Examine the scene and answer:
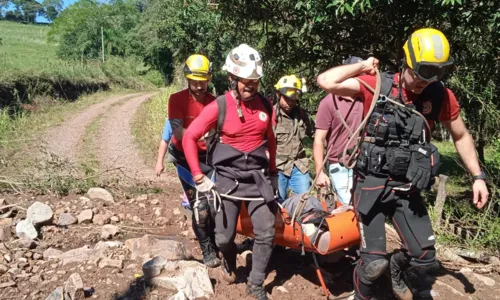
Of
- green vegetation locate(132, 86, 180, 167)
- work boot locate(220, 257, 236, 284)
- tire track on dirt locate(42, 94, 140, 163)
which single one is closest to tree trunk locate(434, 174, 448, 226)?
work boot locate(220, 257, 236, 284)

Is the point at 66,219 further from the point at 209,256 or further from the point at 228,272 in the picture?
the point at 228,272

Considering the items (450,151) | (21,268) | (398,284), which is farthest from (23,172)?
(450,151)

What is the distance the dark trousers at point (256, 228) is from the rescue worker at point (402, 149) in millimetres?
748

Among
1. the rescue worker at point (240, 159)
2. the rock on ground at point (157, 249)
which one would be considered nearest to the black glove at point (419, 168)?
the rescue worker at point (240, 159)

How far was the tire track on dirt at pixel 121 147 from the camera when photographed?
9.57m

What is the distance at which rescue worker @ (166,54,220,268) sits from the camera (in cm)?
470

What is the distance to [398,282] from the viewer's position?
12.4 ft

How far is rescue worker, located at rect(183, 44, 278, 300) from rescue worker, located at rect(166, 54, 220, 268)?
1.94ft

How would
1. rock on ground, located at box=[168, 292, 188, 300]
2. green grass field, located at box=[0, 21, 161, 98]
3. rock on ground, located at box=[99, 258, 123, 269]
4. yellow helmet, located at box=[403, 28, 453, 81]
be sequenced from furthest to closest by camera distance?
1. green grass field, located at box=[0, 21, 161, 98]
2. rock on ground, located at box=[99, 258, 123, 269]
3. rock on ground, located at box=[168, 292, 188, 300]
4. yellow helmet, located at box=[403, 28, 453, 81]

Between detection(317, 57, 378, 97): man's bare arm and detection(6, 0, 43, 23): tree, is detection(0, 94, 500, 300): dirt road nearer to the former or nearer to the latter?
detection(317, 57, 378, 97): man's bare arm

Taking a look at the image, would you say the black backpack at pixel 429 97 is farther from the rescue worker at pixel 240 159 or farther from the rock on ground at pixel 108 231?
the rock on ground at pixel 108 231

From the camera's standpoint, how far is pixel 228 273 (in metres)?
4.32

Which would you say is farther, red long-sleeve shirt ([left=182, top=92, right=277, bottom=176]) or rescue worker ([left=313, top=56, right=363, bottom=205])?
rescue worker ([left=313, top=56, right=363, bottom=205])

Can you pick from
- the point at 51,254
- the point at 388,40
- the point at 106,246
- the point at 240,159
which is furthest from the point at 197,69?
the point at 388,40
